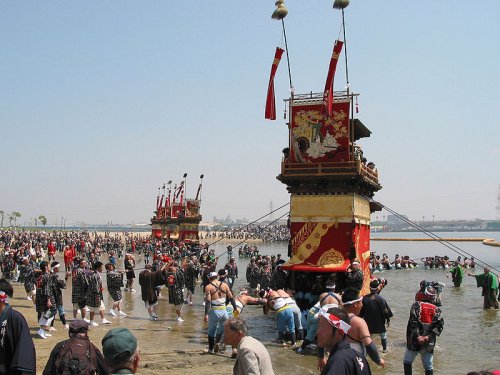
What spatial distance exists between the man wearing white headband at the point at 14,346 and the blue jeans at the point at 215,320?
647 cm

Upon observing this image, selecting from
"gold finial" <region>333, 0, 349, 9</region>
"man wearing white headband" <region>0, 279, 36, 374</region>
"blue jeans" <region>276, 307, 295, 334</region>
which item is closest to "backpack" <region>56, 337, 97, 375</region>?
"man wearing white headband" <region>0, 279, 36, 374</region>

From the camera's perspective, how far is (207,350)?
11.4 m

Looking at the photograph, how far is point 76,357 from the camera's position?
474 centimetres

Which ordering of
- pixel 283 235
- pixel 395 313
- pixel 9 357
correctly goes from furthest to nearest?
pixel 283 235, pixel 395 313, pixel 9 357

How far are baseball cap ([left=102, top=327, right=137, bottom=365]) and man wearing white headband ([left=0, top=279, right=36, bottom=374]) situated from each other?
179 centimetres

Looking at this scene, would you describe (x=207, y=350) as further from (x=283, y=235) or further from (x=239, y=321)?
(x=283, y=235)

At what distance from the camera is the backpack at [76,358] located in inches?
183

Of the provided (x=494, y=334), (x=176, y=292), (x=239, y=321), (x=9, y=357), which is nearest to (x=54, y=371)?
(x=9, y=357)

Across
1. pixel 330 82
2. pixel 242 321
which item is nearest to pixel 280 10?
pixel 330 82

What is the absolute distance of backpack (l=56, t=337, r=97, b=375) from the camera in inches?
183

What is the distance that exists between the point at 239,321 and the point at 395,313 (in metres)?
15.2

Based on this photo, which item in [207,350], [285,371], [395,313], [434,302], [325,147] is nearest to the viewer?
[434,302]

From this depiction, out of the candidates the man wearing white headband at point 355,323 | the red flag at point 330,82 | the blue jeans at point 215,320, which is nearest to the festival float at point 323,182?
the red flag at point 330,82

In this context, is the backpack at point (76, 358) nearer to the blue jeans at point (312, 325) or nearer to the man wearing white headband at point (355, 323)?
the man wearing white headband at point (355, 323)
